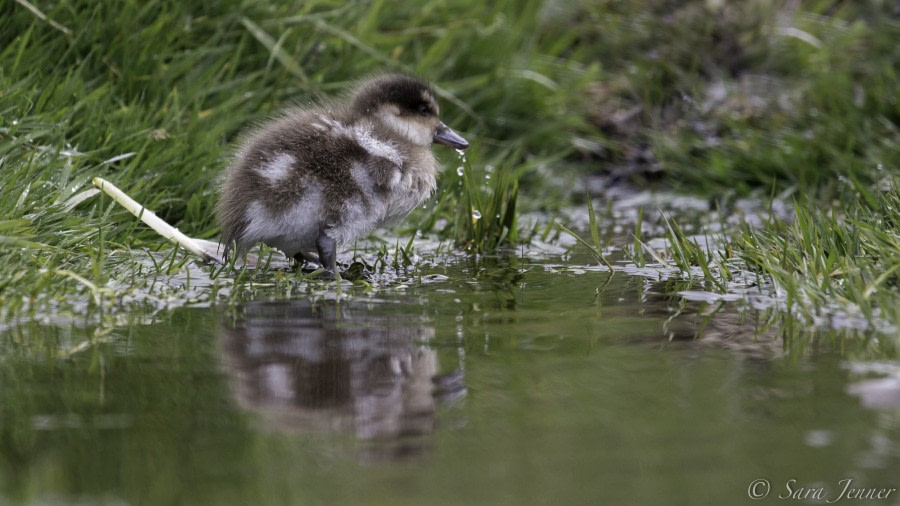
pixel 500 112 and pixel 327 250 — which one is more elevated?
pixel 500 112

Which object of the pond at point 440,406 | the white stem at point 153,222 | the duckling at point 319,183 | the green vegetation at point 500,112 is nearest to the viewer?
the pond at point 440,406

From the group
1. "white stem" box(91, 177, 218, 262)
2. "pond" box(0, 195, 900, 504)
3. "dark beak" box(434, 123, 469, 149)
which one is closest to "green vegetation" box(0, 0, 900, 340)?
"white stem" box(91, 177, 218, 262)

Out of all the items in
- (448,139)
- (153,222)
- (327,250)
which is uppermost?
(448,139)

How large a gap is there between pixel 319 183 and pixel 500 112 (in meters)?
3.32

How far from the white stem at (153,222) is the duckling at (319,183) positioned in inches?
4.9

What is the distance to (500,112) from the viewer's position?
7.89 m

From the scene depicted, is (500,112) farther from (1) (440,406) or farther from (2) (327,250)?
(1) (440,406)

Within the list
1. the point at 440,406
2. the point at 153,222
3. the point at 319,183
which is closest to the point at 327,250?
the point at 319,183

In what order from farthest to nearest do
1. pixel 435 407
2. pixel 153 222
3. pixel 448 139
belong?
pixel 448 139, pixel 153 222, pixel 435 407

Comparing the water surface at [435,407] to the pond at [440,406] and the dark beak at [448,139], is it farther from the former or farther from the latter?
the dark beak at [448,139]

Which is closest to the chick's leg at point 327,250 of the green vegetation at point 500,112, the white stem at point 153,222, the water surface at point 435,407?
the green vegetation at point 500,112

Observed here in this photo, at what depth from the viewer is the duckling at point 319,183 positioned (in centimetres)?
472

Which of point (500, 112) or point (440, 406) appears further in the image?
point (500, 112)

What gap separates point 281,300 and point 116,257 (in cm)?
79
